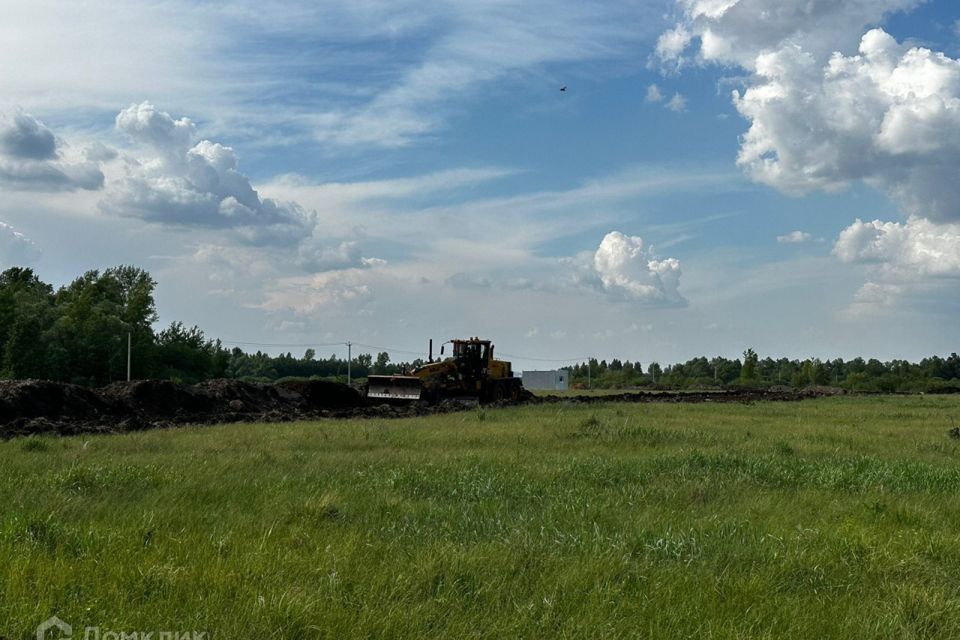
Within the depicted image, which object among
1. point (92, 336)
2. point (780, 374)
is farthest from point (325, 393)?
point (780, 374)

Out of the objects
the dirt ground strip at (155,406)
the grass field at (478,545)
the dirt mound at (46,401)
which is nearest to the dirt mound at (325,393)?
the dirt ground strip at (155,406)

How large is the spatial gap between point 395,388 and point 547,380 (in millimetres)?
58038

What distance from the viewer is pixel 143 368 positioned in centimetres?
6062

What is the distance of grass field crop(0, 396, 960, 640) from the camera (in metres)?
5.64

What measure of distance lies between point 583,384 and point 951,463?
3470 inches

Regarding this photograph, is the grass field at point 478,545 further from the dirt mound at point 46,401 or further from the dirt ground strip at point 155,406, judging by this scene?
the dirt mound at point 46,401

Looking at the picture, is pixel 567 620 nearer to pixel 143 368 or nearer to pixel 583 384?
pixel 143 368

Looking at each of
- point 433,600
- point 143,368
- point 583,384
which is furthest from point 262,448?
point 583,384

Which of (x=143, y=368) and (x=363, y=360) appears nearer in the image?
(x=143, y=368)

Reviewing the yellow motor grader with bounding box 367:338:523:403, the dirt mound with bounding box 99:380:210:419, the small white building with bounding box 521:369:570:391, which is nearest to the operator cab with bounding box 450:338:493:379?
the yellow motor grader with bounding box 367:338:523:403

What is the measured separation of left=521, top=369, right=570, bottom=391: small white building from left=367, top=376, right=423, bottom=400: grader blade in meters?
53.3
